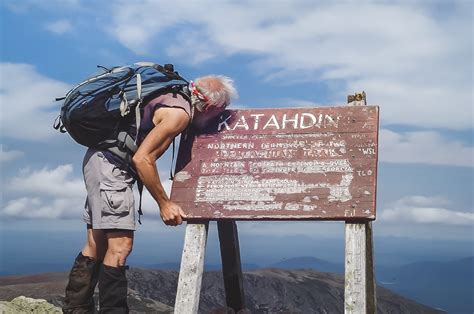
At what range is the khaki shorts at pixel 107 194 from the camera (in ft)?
18.6

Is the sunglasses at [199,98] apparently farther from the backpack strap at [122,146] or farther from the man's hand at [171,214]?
the man's hand at [171,214]

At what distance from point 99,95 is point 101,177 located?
0.78 metres

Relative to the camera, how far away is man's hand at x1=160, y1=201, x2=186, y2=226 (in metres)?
5.85

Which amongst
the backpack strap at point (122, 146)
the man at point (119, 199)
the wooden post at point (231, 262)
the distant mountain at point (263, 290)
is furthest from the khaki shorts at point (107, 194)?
the distant mountain at point (263, 290)

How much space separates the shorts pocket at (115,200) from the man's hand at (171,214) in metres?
0.31

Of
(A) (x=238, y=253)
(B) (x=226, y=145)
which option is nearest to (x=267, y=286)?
(A) (x=238, y=253)

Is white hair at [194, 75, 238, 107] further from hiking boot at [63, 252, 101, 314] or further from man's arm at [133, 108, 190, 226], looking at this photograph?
hiking boot at [63, 252, 101, 314]

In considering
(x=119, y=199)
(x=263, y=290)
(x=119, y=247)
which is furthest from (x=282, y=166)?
(x=263, y=290)

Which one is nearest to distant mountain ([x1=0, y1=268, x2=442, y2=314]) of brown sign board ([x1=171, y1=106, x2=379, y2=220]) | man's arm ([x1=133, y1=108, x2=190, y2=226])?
brown sign board ([x1=171, y1=106, x2=379, y2=220])

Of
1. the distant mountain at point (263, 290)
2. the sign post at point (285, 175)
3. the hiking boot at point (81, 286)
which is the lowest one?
the distant mountain at point (263, 290)

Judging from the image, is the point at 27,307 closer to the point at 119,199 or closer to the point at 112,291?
the point at 112,291

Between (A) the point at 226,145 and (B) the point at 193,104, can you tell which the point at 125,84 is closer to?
(B) the point at 193,104

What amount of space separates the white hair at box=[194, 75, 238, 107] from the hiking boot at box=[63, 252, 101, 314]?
1.98 m

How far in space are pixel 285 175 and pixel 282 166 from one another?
0.12 m
